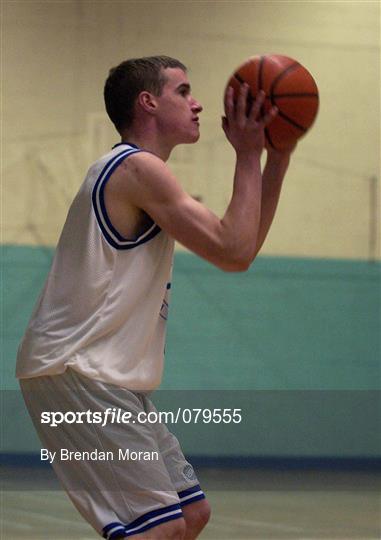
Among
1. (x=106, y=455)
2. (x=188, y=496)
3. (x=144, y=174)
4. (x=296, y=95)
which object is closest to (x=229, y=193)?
(x=296, y=95)

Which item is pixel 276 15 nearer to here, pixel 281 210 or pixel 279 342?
pixel 281 210

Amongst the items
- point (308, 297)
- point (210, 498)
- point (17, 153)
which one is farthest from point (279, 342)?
point (17, 153)

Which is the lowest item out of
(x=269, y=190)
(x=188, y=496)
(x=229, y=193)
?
(x=229, y=193)

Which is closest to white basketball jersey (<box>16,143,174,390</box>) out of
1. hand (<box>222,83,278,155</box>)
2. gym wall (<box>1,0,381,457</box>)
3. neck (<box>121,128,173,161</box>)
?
neck (<box>121,128,173,161</box>)

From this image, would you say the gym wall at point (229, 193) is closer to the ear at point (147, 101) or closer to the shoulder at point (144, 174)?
the ear at point (147, 101)

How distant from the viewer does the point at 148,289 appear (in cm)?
272

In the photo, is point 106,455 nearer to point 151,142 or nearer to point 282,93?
point 151,142

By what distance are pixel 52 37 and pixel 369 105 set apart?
2092mm

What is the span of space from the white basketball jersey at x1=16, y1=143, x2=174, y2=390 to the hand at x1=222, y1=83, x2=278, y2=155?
0.81ft

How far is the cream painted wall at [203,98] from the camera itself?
6.88 meters

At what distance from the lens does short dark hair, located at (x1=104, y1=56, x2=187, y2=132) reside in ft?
9.47

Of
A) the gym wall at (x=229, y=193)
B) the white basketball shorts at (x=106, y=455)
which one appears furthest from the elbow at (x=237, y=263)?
the gym wall at (x=229, y=193)

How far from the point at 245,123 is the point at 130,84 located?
0.37 meters

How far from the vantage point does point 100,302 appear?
8.72 ft
